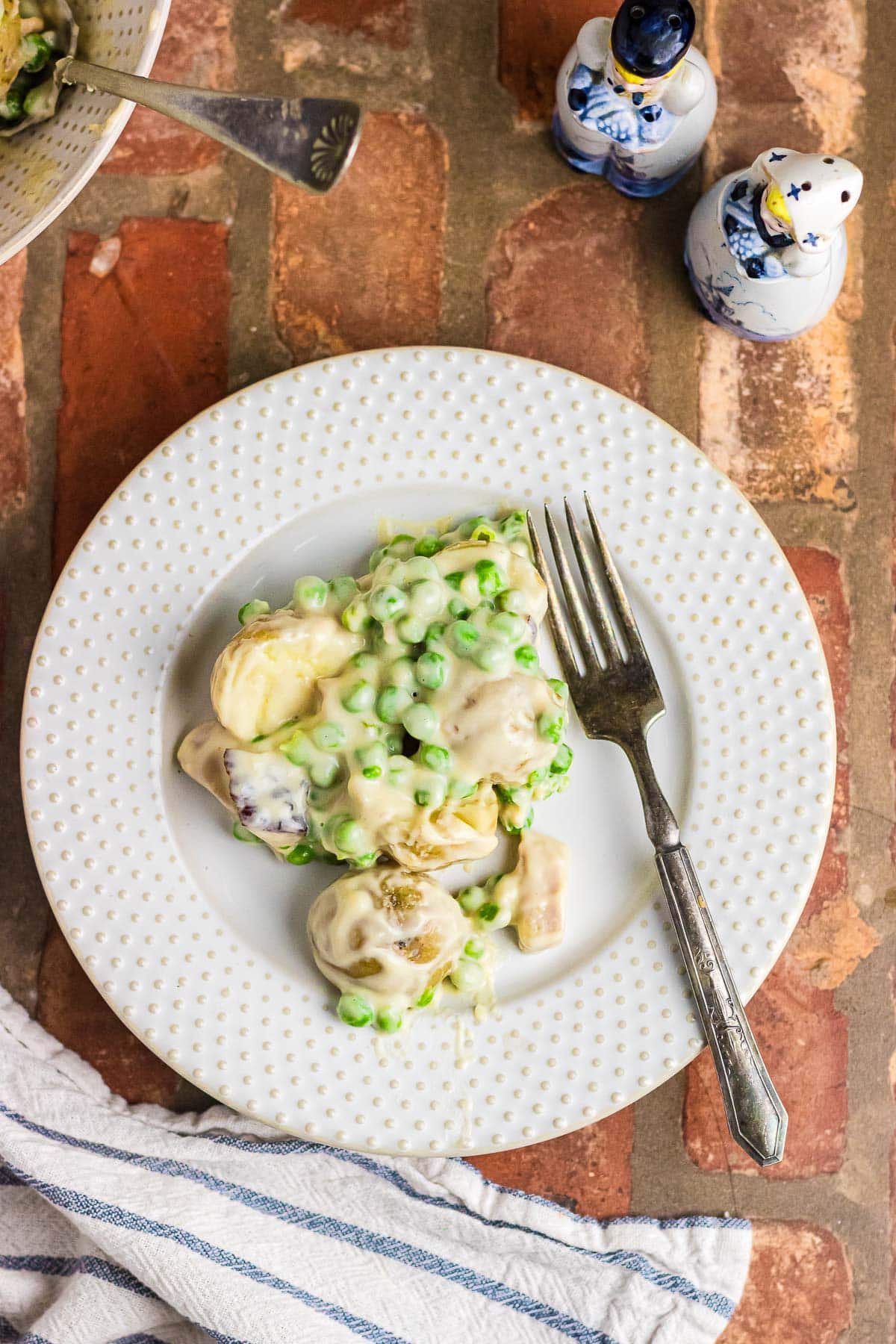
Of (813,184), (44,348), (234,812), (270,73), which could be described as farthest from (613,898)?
(270,73)

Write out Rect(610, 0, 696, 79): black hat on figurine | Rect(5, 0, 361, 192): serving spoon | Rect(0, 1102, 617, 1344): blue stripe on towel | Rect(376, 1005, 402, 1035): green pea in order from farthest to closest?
Rect(0, 1102, 617, 1344): blue stripe on towel → Rect(376, 1005, 402, 1035): green pea → Rect(610, 0, 696, 79): black hat on figurine → Rect(5, 0, 361, 192): serving spoon

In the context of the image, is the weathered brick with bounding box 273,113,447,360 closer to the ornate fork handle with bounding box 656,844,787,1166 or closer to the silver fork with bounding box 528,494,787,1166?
the silver fork with bounding box 528,494,787,1166

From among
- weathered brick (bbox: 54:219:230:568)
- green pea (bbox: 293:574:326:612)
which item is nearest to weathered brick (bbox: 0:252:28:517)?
weathered brick (bbox: 54:219:230:568)

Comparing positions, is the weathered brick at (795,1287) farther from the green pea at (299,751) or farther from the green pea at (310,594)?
the green pea at (310,594)

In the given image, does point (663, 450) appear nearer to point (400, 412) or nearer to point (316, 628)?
point (400, 412)

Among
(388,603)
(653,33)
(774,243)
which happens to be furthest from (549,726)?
(653,33)

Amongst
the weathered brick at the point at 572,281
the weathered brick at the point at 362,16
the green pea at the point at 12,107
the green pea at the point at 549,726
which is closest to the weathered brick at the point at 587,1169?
the green pea at the point at 549,726

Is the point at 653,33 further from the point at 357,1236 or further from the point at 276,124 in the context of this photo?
the point at 357,1236
